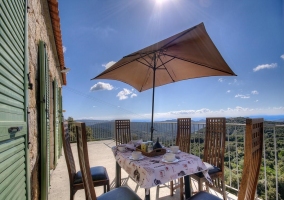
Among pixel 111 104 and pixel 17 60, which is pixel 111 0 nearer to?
pixel 17 60

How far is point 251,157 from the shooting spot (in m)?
0.98

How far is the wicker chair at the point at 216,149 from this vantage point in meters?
2.22

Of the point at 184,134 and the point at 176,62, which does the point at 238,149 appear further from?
the point at 176,62

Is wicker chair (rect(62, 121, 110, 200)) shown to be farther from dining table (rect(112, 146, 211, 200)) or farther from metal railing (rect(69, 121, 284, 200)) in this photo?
metal railing (rect(69, 121, 284, 200))

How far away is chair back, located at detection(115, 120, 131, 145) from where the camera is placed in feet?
11.1

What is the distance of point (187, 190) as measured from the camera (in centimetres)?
181

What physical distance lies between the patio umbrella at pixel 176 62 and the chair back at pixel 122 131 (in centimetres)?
93

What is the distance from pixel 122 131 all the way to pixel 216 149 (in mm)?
1847

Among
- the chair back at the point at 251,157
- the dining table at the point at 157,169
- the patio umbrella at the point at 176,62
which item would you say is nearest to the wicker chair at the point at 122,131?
the patio umbrella at the point at 176,62

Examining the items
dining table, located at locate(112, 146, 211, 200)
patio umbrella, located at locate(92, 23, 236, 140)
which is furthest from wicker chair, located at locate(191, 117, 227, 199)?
patio umbrella, located at locate(92, 23, 236, 140)

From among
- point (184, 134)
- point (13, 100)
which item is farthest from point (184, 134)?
point (13, 100)

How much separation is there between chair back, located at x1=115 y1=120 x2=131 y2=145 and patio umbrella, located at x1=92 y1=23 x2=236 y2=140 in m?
0.93

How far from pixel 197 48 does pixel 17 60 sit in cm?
213

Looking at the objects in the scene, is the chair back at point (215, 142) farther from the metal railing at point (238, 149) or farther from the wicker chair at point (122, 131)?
the wicker chair at point (122, 131)
